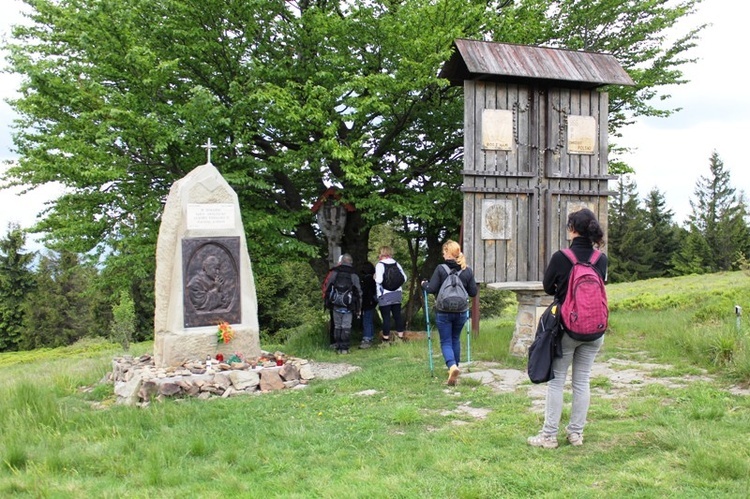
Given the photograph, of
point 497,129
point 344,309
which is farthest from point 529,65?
point 344,309

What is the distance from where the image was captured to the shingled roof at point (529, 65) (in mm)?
9461

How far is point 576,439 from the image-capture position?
4781 mm

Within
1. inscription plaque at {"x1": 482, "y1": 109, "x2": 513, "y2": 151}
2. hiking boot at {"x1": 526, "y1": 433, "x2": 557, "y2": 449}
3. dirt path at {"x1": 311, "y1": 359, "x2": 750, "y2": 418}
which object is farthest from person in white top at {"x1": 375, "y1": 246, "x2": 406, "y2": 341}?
hiking boot at {"x1": 526, "y1": 433, "x2": 557, "y2": 449}

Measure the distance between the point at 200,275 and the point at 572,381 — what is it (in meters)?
5.90

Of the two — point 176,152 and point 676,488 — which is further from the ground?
point 176,152

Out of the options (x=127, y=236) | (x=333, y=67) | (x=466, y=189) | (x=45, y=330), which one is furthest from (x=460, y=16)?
(x=45, y=330)

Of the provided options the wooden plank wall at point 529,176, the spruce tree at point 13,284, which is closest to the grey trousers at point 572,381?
the wooden plank wall at point 529,176

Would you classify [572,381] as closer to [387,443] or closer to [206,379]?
[387,443]

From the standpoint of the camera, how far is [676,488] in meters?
3.84

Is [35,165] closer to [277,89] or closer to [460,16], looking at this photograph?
[277,89]

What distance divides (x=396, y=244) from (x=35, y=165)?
13.1 metres

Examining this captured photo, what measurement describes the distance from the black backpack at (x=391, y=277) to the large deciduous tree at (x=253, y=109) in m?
0.99

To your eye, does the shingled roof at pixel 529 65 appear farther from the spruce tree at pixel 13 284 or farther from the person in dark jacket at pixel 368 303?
the spruce tree at pixel 13 284

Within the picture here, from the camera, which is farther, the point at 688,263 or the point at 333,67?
the point at 688,263
